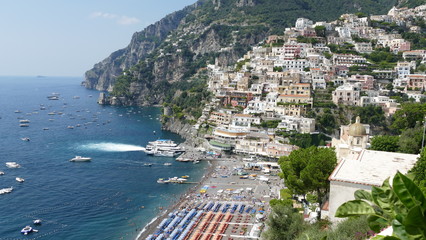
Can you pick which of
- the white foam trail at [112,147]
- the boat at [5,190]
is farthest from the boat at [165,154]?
the boat at [5,190]

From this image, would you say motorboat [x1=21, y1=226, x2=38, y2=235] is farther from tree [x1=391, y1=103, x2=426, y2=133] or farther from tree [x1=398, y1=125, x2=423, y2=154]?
tree [x1=391, y1=103, x2=426, y2=133]

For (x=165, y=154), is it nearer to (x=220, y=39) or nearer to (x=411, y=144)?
(x=411, y=144)

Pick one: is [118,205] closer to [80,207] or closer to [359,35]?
[80,207]

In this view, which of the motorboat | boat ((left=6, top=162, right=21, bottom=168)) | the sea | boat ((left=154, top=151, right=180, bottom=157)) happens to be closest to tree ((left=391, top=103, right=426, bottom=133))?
the sea

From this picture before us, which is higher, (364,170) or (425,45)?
(425,45)

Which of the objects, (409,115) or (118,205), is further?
(409,115)

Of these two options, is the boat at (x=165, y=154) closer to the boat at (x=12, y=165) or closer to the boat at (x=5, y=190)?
the boat at (x=12, y=165)

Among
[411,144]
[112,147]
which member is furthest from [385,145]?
[112,147]

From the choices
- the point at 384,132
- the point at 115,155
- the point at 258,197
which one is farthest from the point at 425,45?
the point at 115,155
